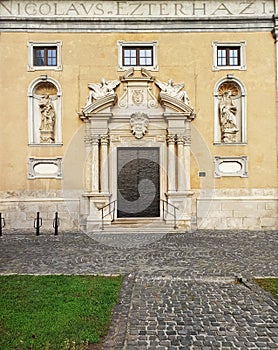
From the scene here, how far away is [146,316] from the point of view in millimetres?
5027

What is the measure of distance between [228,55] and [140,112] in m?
4.36

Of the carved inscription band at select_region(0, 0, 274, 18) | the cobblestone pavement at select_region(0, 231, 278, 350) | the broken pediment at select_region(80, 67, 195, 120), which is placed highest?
the carved inscription band at select_region(0, 0, 274, 18)

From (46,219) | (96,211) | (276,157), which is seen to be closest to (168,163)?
(96,211)

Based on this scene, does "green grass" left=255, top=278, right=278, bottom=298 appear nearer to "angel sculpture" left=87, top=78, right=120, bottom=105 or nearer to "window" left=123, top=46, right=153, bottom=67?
"angel sculpture" left=87, top=78, right=120, bottom=105

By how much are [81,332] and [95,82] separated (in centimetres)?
1242

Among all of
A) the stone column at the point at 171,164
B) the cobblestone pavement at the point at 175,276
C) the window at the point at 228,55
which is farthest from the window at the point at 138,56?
the cobblestone pavement at the point at 175,276

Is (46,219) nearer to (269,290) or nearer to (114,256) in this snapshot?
(114,256)

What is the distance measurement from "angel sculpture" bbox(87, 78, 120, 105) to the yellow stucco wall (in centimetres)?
26

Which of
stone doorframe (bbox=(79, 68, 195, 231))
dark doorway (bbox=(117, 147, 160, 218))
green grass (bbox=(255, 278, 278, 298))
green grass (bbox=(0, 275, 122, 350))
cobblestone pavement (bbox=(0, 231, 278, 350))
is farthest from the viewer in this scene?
dark doorway (bbox=(117, 147, 160, 218))

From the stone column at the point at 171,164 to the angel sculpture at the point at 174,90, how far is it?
5.16 ft

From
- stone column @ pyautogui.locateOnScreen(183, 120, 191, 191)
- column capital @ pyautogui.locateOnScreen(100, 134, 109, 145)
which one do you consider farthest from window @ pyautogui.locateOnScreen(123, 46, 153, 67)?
column capital @ pyautogui.locateOnScreen(100, 134, 109, 145)

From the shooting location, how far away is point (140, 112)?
15281mm

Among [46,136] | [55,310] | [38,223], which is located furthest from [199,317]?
[46,136]

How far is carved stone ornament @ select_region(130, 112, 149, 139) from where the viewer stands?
15195 millimetres
